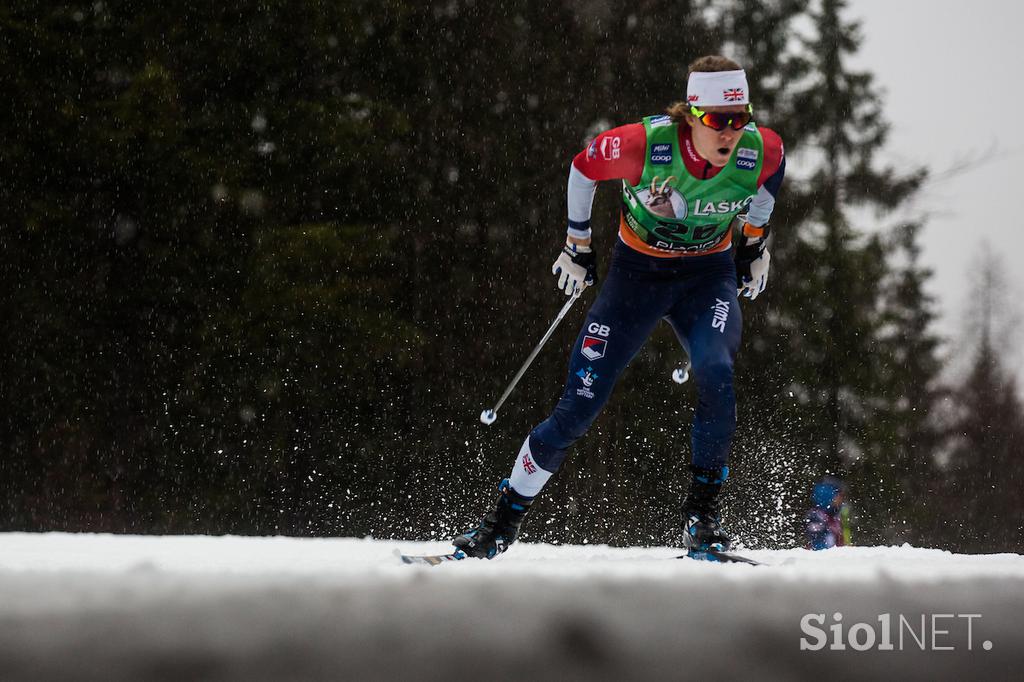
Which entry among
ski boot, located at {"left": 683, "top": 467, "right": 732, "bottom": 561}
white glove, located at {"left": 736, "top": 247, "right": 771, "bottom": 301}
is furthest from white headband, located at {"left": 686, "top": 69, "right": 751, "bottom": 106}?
ski boot, located at {"left": 683, "top": 467, "right": 732, "bottom": 561}

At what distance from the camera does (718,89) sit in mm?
3578

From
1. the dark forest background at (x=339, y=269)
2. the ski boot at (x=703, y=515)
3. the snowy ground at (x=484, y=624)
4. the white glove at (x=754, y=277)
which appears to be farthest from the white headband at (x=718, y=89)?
the dark forest background at (x=339, y=269)

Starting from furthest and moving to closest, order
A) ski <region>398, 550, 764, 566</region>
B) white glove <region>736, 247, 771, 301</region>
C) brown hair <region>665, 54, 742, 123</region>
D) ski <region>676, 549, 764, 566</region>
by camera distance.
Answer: white glove <region>736, 247, 771, 301</region> → brown hair <region>665, 54, 742, 123</region> → ski <region>676, 549, 764, 566</region> → ski <region>398, 550, 764, 566</region>

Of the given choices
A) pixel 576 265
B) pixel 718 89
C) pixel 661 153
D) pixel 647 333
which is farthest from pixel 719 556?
pixel 718 89

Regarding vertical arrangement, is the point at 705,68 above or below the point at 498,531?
above

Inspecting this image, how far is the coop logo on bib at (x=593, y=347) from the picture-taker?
3682mm

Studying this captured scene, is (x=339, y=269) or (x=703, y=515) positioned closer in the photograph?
(x=703, y=515)

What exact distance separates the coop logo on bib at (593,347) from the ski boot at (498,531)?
0.55 m

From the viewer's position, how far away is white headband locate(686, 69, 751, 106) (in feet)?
11.7

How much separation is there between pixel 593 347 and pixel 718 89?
3.26 ft

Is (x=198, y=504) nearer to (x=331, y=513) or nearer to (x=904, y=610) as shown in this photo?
(x=331, y=513)

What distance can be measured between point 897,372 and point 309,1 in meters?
11.9

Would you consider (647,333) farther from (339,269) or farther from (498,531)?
(339,269)

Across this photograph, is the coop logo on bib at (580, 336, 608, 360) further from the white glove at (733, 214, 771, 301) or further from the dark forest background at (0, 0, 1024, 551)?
the dark forest background at (0, 0, 1024, 551)
